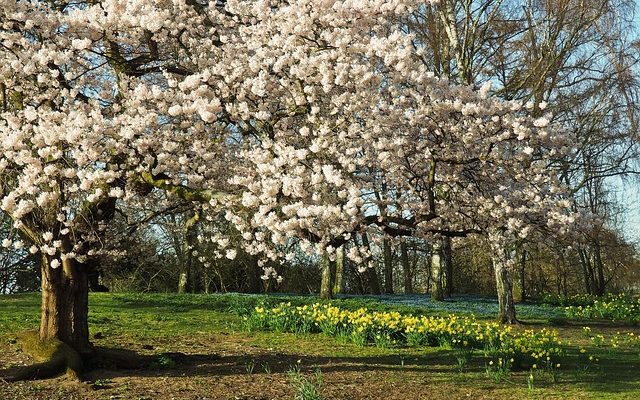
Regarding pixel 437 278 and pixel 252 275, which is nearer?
pixel 437 278

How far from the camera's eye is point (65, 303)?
354 inches

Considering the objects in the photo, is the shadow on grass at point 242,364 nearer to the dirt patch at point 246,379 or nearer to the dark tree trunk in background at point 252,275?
the dirt patch at point 246,379

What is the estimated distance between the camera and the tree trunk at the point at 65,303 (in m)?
8.89

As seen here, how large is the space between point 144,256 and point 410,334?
1366 cm

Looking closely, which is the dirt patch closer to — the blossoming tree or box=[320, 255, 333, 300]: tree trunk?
the blossoming tree

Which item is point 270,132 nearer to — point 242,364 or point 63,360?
point 242,364

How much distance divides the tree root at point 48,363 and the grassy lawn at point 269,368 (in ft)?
0.53

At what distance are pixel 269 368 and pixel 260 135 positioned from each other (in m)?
3.39

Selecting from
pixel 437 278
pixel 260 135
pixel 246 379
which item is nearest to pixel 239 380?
pixel 246 379

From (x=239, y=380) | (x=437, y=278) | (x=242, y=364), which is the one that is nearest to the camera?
(x=239, y=380)

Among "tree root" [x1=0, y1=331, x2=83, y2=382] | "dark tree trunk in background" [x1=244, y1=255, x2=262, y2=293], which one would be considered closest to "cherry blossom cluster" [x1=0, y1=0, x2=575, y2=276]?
"tree root" [x1=0, y1=331, x2=83, y2=382]

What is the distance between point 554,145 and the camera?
27.0 ft

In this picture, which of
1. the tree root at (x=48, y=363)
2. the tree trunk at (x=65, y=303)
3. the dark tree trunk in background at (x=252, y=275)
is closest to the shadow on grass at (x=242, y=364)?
the tree root at (x=48, y=363)

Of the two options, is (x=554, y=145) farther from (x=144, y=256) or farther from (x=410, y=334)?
(x=144, y=256)
